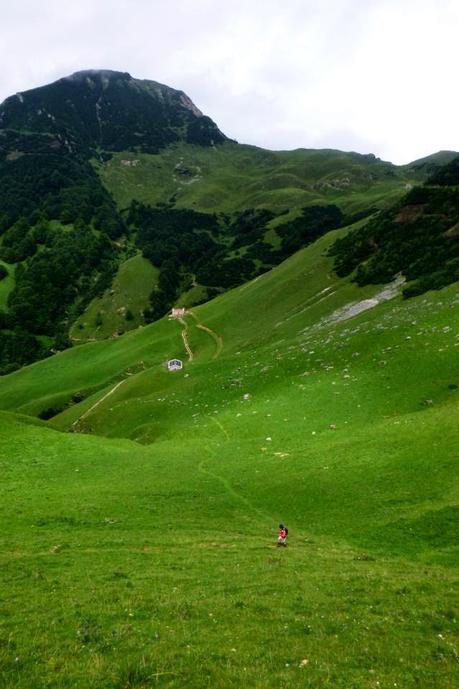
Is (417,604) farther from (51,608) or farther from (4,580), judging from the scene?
(4,580)

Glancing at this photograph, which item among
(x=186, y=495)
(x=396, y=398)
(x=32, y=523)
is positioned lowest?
(x=396, y=398)

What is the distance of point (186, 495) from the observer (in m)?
32.9

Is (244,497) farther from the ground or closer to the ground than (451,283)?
closer to the ground

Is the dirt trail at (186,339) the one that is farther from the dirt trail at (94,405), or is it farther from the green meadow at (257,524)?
the green meadow at (257,524)

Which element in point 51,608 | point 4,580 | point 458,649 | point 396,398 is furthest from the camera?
point 396,398

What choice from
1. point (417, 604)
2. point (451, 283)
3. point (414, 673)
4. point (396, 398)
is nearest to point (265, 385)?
point (396, 398)

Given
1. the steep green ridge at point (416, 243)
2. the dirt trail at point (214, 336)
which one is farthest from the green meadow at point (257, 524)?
the dirt trail at point (214, 336)

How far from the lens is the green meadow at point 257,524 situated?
1385cm

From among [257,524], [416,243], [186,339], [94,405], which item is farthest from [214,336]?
[257,524]

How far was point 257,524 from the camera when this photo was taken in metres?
29.0

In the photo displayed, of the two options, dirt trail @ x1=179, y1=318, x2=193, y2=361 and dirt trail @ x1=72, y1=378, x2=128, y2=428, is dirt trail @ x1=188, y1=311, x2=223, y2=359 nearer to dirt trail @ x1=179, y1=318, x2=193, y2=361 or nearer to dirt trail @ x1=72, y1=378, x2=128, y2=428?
dirt trail @ x1=179, y1=318, x2=193, y2=361

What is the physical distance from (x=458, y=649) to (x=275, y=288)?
97.3 meters

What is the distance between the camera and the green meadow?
13852 mm

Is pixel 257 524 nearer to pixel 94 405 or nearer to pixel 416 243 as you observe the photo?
pixel 94 405
